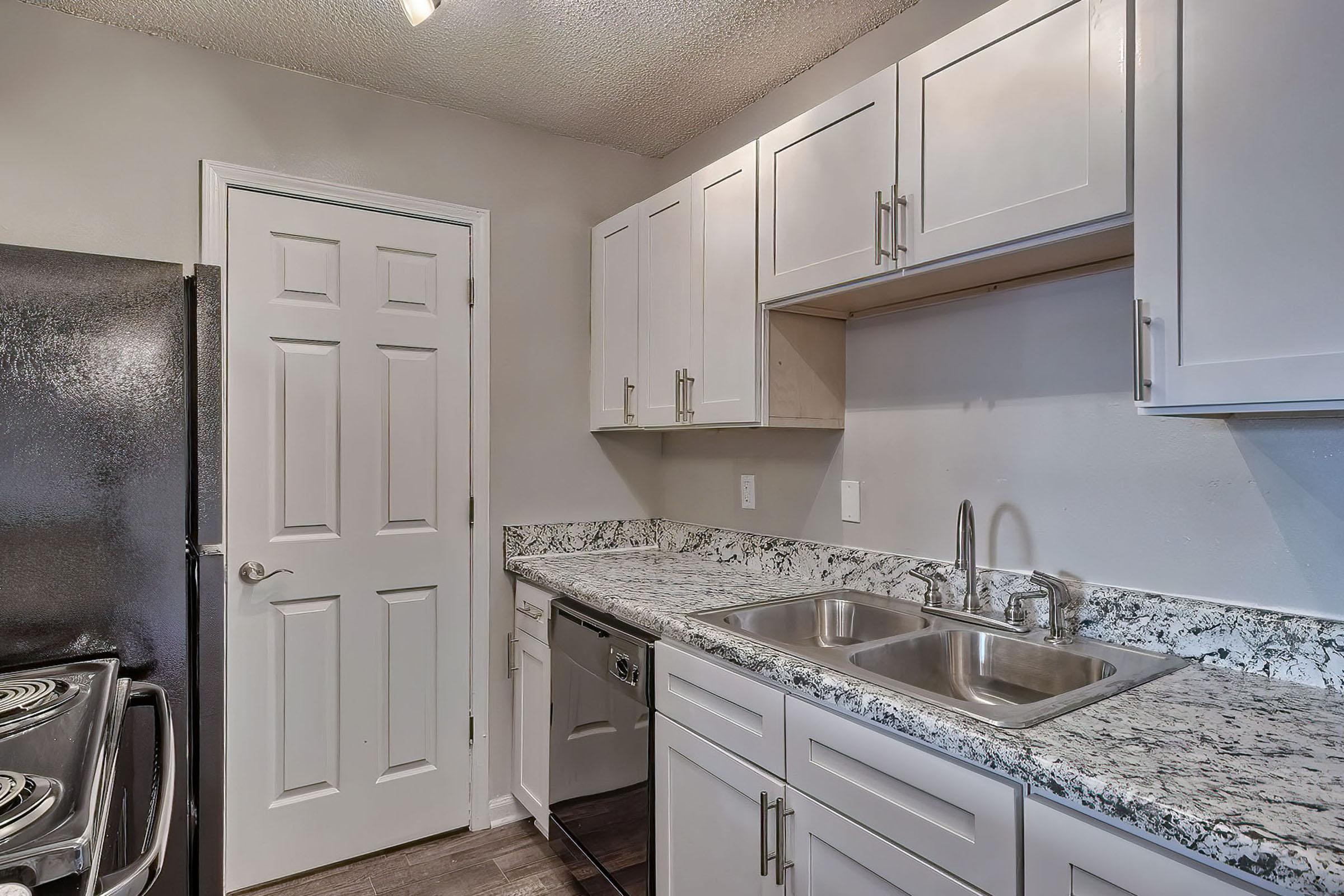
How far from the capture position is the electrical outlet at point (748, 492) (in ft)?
8.00

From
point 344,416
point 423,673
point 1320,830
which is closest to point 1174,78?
point 1320,830

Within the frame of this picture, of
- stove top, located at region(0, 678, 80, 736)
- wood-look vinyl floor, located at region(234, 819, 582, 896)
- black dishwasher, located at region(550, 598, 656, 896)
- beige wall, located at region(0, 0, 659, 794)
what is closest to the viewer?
stove top, located at region(0, 678, 80, 736)

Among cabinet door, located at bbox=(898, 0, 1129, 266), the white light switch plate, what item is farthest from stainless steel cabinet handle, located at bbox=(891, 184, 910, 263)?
the white light switch plate

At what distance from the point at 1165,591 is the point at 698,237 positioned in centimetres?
148

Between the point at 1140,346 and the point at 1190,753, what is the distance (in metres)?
0.60

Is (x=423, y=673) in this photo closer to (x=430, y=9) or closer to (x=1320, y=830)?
(x=430, y=9)

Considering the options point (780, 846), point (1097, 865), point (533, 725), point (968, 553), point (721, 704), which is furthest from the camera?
point (533, 725)

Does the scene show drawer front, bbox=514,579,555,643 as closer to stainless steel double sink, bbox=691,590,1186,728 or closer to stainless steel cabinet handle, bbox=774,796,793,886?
stainless steel double sink, bbox=691,590,1186,728

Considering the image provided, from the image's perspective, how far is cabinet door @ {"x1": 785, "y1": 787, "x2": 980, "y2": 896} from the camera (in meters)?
1.08

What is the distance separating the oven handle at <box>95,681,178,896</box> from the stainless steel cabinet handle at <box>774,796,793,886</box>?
98 cm

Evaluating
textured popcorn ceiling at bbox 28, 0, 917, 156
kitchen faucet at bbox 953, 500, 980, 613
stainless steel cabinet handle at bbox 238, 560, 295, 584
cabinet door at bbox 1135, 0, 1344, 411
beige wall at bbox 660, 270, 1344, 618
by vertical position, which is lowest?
stainless steel cabinet handle at bbox 238, 560, 295, 584

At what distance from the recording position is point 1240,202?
1.02 metres

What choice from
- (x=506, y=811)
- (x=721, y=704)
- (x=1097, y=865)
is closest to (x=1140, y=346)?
(x=1097, y=865)

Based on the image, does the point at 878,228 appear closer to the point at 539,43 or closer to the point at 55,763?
the point at 539,43
